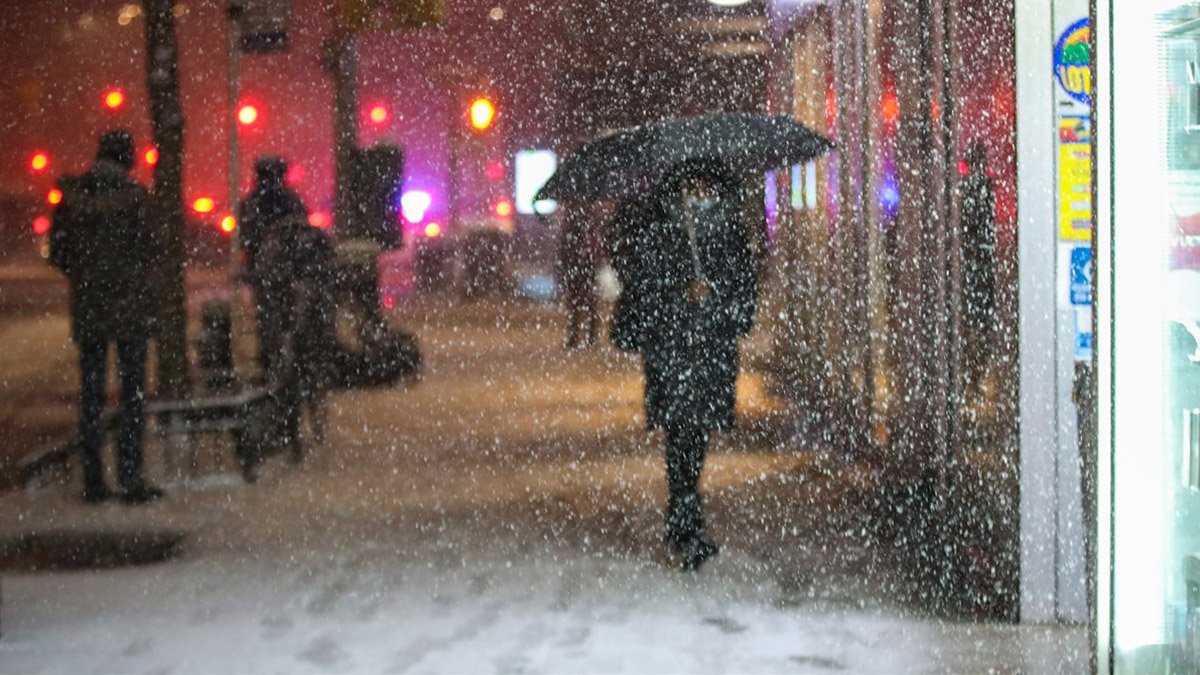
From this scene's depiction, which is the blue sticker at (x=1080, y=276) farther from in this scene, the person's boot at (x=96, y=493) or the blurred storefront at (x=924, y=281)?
the person's boot at (x=96, y=493)

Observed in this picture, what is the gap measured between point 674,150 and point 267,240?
3993mm

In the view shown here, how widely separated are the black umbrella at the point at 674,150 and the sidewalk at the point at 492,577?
1528 millimetres

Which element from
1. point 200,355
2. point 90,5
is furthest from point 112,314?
point 90,5

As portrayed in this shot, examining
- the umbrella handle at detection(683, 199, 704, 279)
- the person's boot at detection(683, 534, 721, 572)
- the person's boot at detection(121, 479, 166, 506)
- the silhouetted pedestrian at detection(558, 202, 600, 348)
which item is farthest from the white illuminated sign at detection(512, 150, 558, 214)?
the umbrella handle at detection(683, 199, 704, 279)

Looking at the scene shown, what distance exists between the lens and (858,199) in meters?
9.37

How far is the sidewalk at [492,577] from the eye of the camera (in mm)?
5625

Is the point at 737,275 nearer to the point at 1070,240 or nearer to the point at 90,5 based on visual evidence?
the point at 1070,240

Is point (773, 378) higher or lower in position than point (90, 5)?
lower

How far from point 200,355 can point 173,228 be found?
0.73 meters

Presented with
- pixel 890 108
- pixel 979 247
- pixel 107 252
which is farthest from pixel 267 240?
pixel 979 247

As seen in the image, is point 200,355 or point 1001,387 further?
point 200,355

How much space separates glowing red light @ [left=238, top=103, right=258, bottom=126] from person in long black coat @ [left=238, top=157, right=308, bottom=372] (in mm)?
1427

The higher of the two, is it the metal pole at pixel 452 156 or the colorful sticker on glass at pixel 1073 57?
the metal pole at pixel 452 156

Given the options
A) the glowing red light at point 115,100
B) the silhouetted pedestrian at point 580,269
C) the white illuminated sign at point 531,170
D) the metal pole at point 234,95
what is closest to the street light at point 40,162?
the glowing red light at point 115,100
